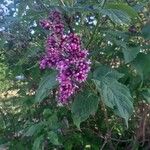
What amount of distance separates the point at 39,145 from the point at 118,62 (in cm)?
88

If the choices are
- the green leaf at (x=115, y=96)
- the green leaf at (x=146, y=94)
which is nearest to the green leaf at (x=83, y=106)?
the green leaf at (x=115, y=96)

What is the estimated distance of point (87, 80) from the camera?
5.90 feet

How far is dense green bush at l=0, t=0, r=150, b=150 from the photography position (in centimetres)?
172

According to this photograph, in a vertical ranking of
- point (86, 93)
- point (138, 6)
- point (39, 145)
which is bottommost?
point (39, 145)

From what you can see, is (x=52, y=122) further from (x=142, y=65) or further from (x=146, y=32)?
(x=146, y=32)

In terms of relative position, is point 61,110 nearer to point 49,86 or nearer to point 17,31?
point 17,31

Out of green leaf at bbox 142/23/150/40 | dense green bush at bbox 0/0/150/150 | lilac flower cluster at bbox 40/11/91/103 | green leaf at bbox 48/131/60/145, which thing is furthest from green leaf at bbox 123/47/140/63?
green leaf at bbox 48/131/60/145

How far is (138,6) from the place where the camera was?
2.07m

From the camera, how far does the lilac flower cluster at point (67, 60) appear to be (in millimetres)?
1561

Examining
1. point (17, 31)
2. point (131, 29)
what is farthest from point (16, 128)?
point (131, 29)

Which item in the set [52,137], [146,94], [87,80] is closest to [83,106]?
[87,80]

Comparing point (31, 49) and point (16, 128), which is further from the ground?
point (31, 49)

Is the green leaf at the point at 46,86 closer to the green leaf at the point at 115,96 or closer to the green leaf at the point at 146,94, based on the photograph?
the green leaf at the point at 115,96

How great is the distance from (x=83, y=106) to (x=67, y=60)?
0.97 feet
